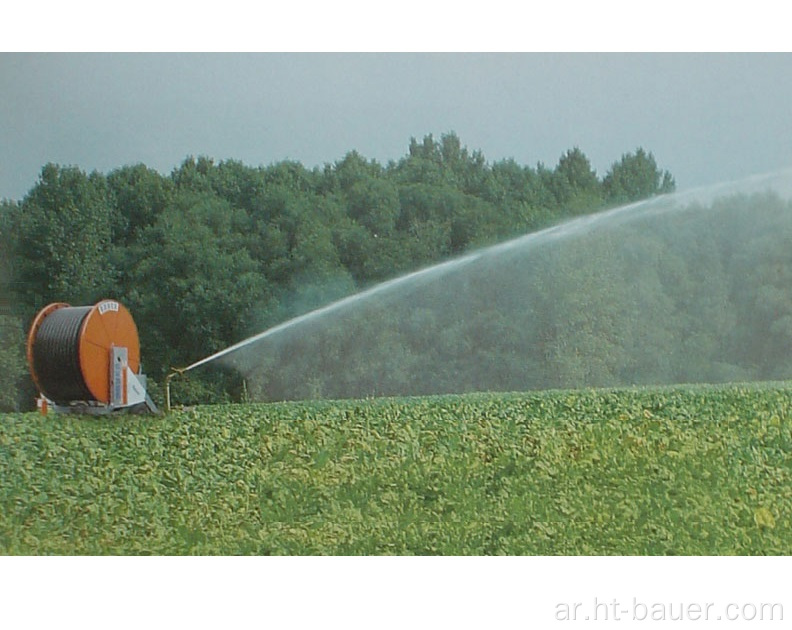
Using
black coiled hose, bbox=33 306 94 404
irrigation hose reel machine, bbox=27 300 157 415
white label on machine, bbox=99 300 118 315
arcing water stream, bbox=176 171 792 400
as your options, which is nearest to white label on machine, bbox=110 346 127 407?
irrigation hose reel machine, bbox=27 300 157 415

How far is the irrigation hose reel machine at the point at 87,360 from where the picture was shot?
6402 millimetres

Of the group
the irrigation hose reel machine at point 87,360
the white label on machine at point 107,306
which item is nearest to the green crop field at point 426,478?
the irrigation hose reel machine at point 87,360

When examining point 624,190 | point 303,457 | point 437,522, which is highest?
point 624,190

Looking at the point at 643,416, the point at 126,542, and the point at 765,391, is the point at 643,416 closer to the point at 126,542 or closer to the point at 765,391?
the point at 765,391

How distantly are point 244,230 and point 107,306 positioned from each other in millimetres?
1047

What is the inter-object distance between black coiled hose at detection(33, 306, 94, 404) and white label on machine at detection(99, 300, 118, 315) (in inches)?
3.1

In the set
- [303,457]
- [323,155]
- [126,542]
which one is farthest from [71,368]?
[323,155]

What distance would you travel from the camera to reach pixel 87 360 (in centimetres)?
638

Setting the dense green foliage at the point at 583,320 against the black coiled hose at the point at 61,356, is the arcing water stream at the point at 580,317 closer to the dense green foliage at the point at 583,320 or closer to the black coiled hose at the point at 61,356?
the dense green foliage at the point at 583,320

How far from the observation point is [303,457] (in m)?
6.50

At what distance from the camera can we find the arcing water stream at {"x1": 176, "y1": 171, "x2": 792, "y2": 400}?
6613 millimetres

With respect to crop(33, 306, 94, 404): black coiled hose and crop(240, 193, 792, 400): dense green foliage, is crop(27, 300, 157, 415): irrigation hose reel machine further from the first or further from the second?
crop(240, 193, 792, 400): dense green foliage

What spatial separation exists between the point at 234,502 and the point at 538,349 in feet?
7.41

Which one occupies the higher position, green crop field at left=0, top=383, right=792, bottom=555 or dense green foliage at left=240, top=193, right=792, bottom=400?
dense green foliage at left=240, top=193, right=792, bottom=400
